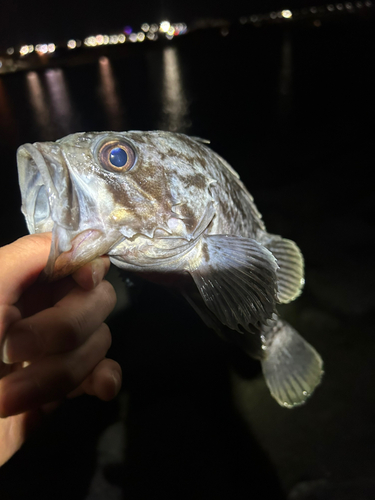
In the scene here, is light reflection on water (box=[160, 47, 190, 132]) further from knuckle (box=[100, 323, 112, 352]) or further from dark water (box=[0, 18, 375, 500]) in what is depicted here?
knuckle (box=[100, 323, 112, 352])

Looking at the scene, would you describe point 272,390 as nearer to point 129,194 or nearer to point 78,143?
point 129,194

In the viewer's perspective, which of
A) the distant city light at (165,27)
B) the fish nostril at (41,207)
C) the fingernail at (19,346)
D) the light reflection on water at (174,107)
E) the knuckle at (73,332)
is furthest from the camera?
the distant city light at (165,27)

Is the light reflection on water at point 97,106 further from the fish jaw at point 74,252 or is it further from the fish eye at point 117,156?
the fish jaw at point 74,252

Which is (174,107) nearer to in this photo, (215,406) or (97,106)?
(97,106)

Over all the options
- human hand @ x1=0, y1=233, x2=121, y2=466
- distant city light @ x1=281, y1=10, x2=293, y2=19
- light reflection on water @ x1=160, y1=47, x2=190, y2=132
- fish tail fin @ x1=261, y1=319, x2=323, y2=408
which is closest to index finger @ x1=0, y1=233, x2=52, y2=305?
human hand @ x1=0, y1=233, x2=121, y2=466

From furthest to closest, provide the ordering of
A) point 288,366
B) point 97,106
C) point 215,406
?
point 97,106 → point 215,406 → point 288,366

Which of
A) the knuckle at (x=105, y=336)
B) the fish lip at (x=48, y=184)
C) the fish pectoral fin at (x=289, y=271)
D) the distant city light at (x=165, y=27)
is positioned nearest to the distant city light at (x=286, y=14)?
the distant city light at (x=165, y=27)

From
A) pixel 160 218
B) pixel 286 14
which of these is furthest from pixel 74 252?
pixel 286 14
